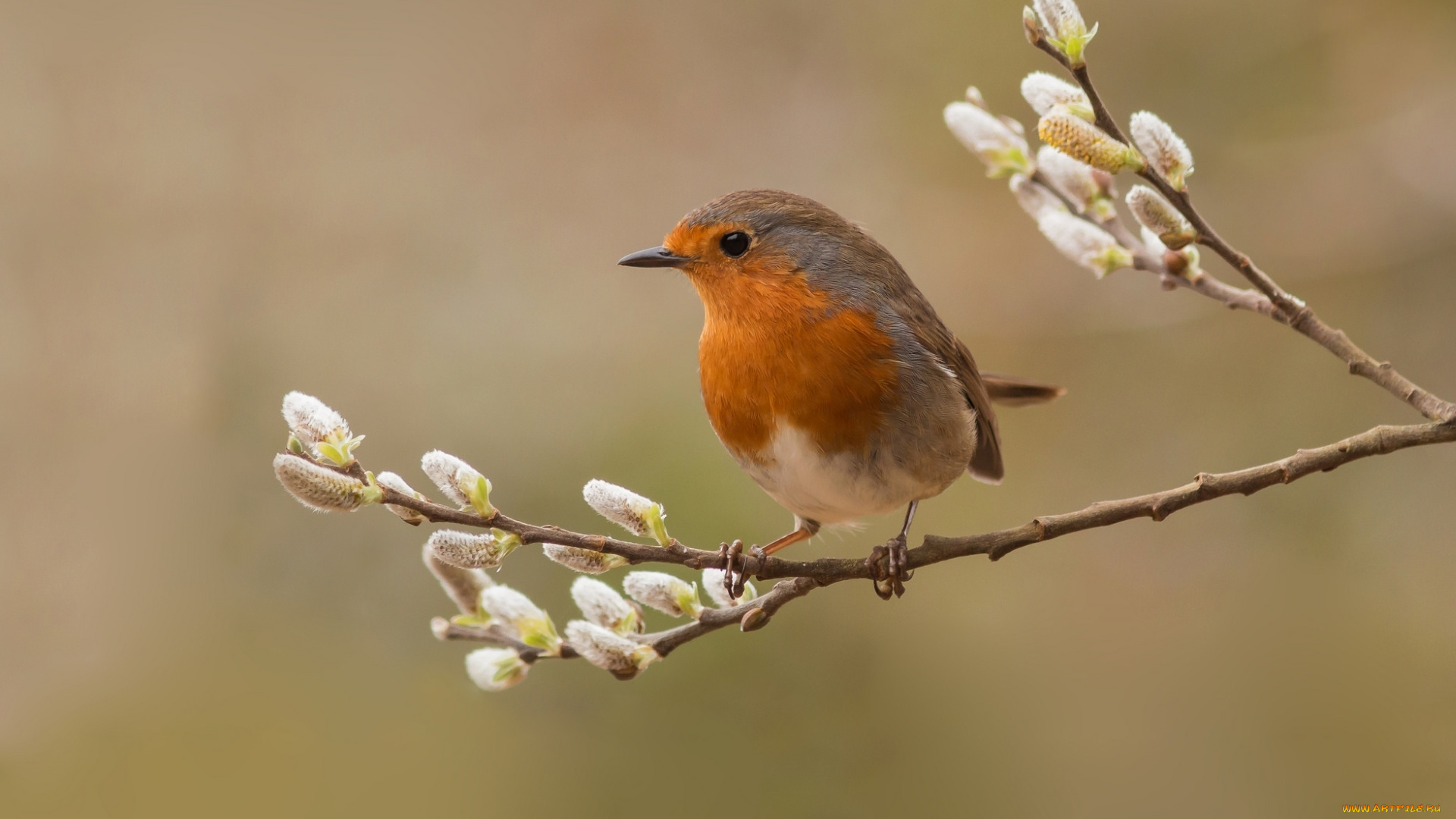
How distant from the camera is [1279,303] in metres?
2.21

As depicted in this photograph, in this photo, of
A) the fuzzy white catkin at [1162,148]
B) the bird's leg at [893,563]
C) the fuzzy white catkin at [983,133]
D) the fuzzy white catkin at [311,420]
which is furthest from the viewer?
the fuzzy white catkin at [983,133]

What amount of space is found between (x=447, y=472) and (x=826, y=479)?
46.6 inches

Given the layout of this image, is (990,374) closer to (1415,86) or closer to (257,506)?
(1415,86)

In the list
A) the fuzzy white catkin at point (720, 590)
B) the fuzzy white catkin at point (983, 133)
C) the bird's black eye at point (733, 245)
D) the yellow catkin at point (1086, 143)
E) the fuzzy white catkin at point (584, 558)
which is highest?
the fuzzy white catkin at point (983, 133)

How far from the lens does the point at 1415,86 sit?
174 inches

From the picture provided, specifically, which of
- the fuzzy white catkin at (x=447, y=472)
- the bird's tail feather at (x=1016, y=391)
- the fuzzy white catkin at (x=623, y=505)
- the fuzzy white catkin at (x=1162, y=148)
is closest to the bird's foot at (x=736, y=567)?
the fuzzy white catkin at (x=623, y=505)

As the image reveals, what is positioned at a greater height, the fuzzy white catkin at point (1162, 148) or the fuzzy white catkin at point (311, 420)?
the fuzzy white catkin at point (1162, 148)

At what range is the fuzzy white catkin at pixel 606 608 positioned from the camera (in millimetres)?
2275

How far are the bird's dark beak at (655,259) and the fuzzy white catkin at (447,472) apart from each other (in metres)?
1.13

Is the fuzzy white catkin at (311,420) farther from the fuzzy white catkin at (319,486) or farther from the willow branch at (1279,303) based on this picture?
the willow branch at (1279,303)

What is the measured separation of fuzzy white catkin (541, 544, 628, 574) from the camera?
188 centimetres

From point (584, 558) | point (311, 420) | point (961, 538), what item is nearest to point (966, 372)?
point (961, 538)

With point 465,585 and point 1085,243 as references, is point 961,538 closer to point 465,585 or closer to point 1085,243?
point 1085,243

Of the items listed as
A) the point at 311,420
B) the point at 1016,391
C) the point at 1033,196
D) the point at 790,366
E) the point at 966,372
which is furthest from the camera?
the point at 1016,391
